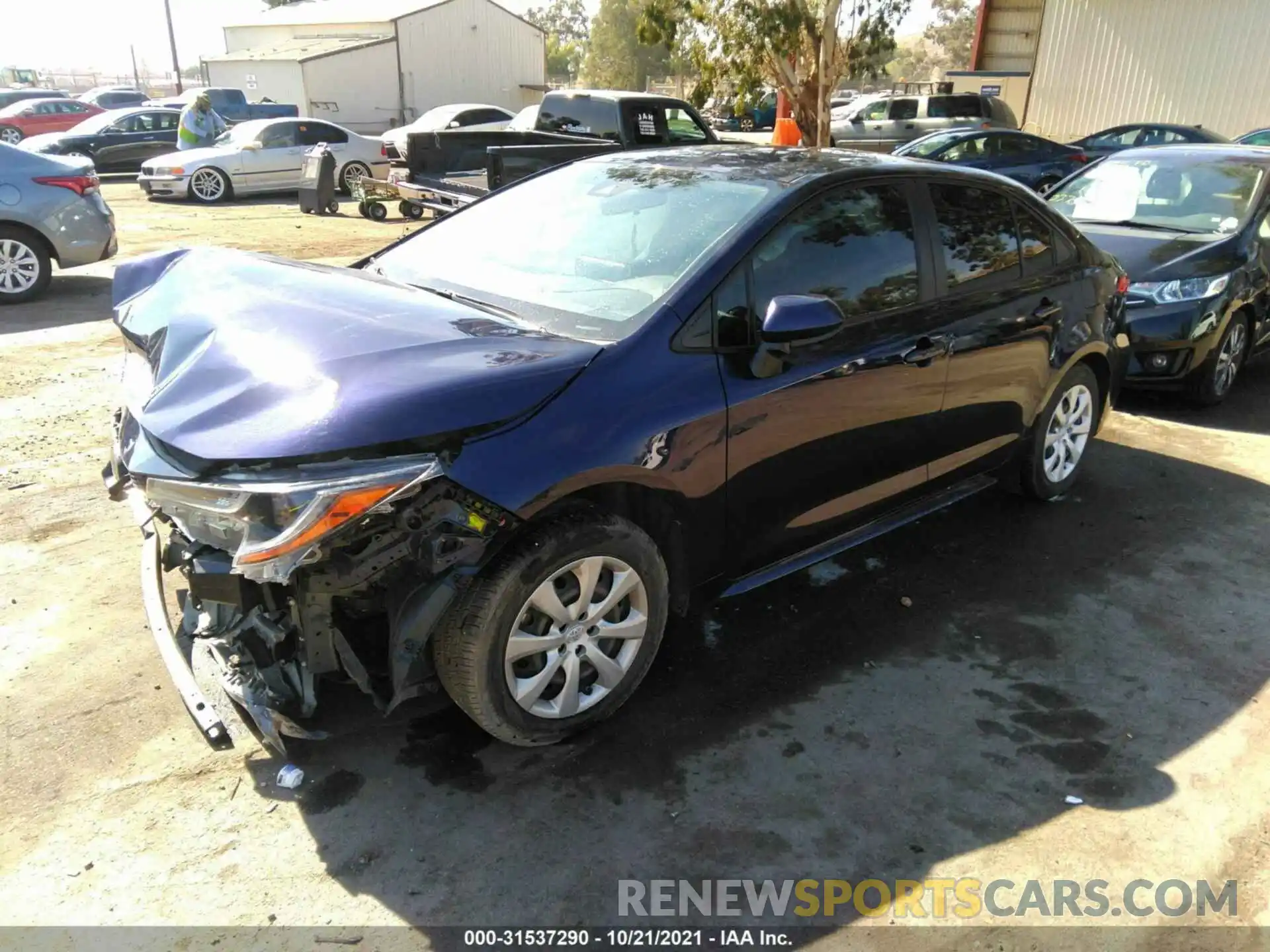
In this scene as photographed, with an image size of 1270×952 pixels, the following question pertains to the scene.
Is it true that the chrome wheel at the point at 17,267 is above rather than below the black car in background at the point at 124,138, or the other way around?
below

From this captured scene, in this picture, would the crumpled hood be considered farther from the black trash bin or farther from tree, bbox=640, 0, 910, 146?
tree, bbox=640, 0, 910, 146

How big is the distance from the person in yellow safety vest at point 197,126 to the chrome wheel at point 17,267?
31.5 feet

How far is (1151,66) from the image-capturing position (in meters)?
24.3

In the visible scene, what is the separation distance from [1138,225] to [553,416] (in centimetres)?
636

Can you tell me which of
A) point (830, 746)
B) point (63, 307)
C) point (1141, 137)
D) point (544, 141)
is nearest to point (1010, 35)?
point (1141, 137)

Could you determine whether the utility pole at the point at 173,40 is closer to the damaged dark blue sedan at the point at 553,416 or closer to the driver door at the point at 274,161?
the driver door at the point at 274,161

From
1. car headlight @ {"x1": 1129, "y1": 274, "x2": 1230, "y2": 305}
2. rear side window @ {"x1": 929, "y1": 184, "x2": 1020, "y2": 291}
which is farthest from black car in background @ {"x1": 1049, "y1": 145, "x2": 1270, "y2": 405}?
rear side window @ {"x1": 929, "y1": 184, "x2": 1020, "y2": 291}

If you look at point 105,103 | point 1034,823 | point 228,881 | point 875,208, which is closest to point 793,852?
point 1034,823

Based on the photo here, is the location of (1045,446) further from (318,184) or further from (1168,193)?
(318,184)

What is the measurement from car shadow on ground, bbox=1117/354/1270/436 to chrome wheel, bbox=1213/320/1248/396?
6.1 inches

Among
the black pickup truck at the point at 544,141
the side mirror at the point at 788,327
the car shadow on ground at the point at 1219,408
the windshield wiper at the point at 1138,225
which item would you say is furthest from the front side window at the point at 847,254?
the black pickup truck at the point at 544,141

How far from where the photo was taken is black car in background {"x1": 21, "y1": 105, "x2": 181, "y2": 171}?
19.8 meters

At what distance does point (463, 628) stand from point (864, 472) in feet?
5.87

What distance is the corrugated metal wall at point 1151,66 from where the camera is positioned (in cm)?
2294
